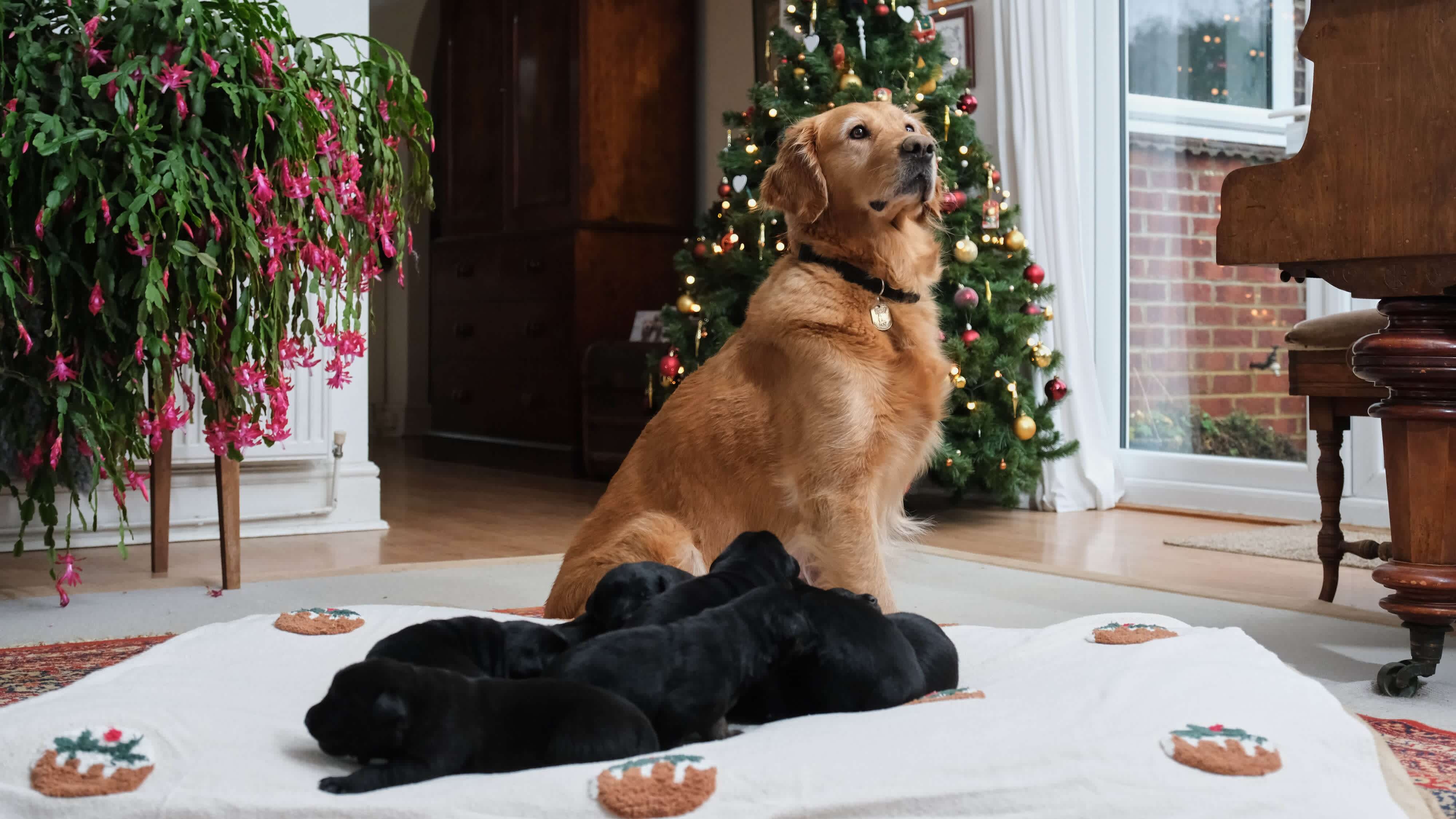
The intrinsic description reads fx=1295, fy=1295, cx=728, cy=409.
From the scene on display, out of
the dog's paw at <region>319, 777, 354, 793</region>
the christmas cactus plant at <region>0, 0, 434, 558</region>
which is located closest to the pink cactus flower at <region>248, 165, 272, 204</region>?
the christmas cactus plant at <region>0, 0, 434, 558</region>

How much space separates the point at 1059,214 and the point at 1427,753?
10.7ft

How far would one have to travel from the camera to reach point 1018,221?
4695mm

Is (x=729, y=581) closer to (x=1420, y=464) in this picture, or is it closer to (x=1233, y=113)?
(x=1420, y=464)

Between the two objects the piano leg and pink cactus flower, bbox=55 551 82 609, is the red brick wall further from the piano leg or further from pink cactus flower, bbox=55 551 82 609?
pink cactus flower, bbox=55 551 82 609

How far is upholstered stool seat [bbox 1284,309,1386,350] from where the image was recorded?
252cm

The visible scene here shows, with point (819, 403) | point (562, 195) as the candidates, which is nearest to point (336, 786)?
point (819, 403)

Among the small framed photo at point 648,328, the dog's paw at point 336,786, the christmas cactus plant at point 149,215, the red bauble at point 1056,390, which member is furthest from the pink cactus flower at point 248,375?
the small framed photo at point 648,328

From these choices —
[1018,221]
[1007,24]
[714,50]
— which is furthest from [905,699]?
[714,50]

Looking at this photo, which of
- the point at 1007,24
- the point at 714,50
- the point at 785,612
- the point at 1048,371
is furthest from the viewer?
the point at 714,50

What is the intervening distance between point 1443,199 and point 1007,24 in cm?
320

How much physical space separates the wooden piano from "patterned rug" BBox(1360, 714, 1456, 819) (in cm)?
24

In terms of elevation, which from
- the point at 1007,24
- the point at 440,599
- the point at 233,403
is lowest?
the point at 440,599

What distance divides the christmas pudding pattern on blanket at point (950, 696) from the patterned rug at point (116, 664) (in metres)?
0.47

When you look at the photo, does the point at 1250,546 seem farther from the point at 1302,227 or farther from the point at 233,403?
the point at 233,403
